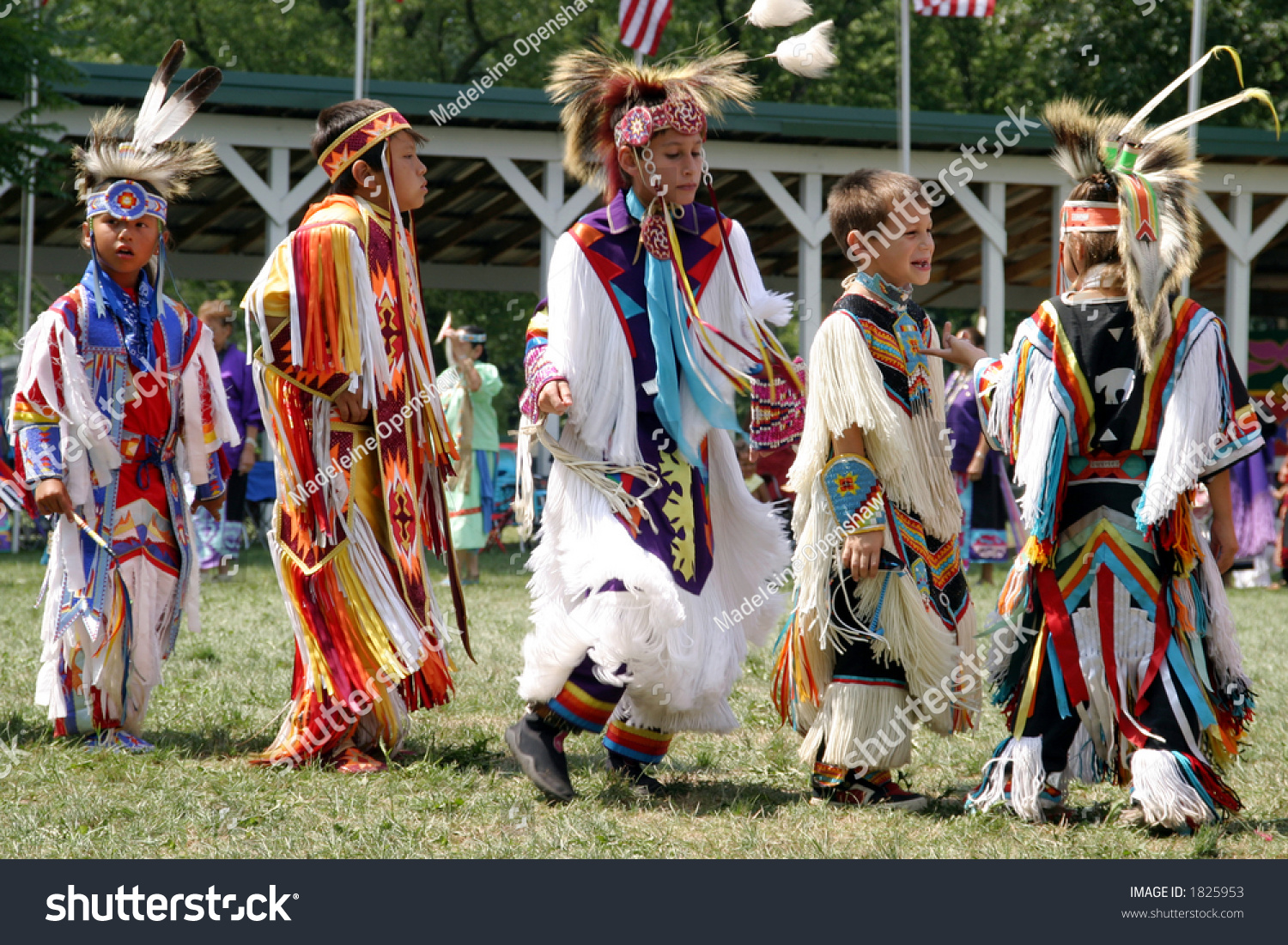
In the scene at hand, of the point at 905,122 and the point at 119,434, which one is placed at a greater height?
the point at 905,122

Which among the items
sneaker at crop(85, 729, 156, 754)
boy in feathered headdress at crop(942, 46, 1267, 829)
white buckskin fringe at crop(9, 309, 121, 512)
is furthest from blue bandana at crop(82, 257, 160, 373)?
boy in feathered headdress at crop(942, 46, 1267, 829)

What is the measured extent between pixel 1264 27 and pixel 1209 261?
4.03m

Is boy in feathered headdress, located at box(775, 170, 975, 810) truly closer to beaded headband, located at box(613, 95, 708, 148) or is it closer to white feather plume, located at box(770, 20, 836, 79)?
white feather plume, located at box(770, 20, 836, 79)

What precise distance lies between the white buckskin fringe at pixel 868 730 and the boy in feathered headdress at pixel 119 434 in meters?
2.05

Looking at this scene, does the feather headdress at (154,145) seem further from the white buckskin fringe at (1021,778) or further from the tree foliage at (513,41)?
the tree foliage at (513,41)

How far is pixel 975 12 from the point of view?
12523 mm

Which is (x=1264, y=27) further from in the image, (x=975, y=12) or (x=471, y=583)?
(x=471, y=583)

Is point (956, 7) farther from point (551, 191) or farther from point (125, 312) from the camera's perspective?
point (125, 312)

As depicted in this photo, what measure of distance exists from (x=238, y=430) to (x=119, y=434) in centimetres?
458

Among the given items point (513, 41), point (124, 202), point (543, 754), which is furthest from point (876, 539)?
point (513, 41)

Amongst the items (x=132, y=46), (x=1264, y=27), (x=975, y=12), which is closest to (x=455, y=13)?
(x=132, y=46)

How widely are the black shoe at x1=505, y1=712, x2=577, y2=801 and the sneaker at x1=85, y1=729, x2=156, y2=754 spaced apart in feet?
4.08

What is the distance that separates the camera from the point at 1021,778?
3463mm

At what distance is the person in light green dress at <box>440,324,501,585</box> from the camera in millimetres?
9422
